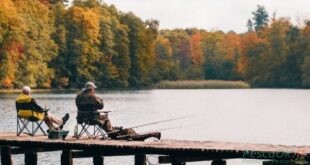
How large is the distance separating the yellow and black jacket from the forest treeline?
66887 mm

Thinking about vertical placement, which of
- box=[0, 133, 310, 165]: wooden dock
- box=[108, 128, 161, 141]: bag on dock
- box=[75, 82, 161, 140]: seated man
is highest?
box=[75, 82, 161, 140]: seated man

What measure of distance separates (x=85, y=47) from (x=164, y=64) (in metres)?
34.7

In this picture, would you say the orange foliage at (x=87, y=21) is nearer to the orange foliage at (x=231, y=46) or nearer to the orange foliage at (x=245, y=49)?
the orange foliage at (x=245, y=49)

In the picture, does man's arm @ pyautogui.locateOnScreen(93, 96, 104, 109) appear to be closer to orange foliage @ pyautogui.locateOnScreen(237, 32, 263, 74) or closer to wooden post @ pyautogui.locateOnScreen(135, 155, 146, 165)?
wooden post @ pyautogui.locateOnScreen(135, 155, 146, 165)

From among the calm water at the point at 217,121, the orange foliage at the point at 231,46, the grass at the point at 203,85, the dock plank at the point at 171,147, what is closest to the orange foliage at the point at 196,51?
the orange foliage at the point at 231,46

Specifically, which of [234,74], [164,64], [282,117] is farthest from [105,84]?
[282,117]

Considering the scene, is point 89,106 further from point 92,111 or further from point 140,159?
point 140,159

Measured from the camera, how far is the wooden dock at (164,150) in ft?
64.9

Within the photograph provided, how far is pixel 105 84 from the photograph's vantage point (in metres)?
127

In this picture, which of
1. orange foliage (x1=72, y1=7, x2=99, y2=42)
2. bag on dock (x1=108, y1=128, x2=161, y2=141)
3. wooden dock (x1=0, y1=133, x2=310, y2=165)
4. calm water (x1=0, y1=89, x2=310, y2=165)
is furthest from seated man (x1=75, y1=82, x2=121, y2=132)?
orange foliage (x1=72, y1=7, x2=99, y2=42)

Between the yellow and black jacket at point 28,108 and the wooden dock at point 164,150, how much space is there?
0.66 m

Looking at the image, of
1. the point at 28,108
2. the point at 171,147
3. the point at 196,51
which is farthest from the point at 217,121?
the point at 196,51

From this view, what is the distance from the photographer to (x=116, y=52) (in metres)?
128

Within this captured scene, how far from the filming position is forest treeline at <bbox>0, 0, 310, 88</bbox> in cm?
9650
